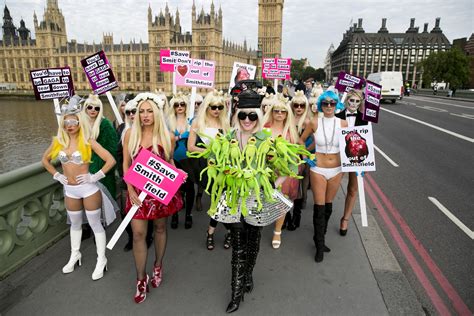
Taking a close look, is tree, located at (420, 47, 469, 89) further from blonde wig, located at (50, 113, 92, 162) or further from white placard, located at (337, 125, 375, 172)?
blonde wig, located at (50, 113, 92, 162)

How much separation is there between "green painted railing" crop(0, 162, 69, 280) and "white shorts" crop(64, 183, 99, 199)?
0.65m

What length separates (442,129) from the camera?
14.1 metres

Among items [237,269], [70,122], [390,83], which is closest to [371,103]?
[237,269]

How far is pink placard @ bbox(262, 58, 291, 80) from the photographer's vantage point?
32.1ft

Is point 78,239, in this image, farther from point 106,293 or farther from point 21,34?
point 21,34

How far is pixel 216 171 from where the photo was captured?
9.04 feet

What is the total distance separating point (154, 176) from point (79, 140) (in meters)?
1.07

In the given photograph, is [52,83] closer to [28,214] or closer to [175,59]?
[28,214]

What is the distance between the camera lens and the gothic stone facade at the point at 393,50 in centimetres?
11062

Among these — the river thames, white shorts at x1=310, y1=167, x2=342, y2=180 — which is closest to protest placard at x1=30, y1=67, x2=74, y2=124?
white shorts at x1=310, y1=167, x2=342, y2=180

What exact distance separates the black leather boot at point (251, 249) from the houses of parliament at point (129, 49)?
78960mm

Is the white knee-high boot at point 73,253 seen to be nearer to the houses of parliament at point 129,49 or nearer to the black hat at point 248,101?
the black hat at point 248,101

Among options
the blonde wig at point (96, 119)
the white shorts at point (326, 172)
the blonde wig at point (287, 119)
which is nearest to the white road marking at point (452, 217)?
the white shorts at point (326, 172)

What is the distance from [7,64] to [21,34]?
44.0ft
